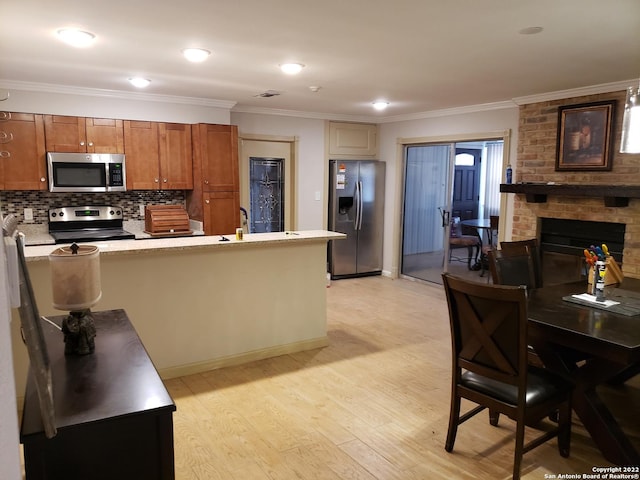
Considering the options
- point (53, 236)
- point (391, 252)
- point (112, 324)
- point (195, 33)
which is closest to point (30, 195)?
point (53, 236)

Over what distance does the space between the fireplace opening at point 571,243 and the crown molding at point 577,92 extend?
1.23 m

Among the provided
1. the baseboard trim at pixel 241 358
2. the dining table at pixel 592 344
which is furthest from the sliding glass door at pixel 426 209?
the dining table at pixel 592 344

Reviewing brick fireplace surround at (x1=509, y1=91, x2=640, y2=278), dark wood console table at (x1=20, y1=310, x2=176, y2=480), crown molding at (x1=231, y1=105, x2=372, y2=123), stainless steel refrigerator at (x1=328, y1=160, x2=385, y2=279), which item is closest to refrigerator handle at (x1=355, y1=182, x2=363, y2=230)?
stainless steel refrigerator at (x1=328, y1=160, x2=385, y2=279)

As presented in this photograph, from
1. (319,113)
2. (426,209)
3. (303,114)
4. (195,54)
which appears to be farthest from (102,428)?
(426,209)

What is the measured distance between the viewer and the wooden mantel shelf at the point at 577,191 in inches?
160

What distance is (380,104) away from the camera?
5586mm

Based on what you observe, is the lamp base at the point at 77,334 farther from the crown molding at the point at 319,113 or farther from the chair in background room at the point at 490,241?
the chair in background room at the point at 490,241

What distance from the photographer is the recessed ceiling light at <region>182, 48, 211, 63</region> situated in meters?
3.26

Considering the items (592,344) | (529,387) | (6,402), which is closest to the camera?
(6,402)

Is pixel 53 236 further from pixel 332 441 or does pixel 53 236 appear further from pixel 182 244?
pixel 332 441

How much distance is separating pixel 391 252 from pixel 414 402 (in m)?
4.04

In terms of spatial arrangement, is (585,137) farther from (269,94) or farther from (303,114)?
(303,114)

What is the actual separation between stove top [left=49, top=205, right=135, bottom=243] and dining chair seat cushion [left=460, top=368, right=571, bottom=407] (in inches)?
153

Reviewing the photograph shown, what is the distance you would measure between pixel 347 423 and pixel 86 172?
3655 millimetres
